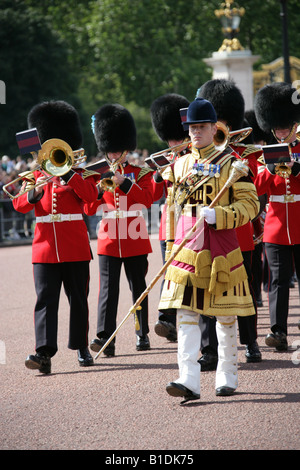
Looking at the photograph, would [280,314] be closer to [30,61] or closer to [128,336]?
[128,336]

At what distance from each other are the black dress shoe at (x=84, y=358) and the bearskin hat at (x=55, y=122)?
147cm

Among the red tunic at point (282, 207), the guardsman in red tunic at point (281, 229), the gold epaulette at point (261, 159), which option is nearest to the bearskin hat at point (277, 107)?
the guardsman in red tunic at point (281, 229)

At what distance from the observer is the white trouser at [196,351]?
5.03 metres

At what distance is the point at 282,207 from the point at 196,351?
6.44ft

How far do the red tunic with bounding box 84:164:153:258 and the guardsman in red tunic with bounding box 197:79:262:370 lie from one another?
28.5 inches

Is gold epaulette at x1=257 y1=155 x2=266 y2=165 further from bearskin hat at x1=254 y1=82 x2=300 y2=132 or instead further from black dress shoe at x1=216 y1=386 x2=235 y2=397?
black dress shoe at x1=216 y1=386 x2=235 y2=397

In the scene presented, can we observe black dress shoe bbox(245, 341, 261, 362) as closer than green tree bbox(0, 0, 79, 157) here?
Yes

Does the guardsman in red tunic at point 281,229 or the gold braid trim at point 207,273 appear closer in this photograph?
the gold braid trim at point 207,273

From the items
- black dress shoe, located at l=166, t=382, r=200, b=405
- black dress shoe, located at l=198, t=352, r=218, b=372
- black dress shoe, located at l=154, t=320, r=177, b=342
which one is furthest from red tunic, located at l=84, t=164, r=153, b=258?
black dress shoe, located at l=166, t=382, r=200, b=405

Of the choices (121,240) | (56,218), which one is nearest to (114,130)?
(121,240)

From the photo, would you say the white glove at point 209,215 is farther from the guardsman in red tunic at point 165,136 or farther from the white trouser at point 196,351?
the guardsman in red tunic at point 165,136

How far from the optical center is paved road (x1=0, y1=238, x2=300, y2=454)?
439 centimetres

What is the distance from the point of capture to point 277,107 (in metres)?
7.09

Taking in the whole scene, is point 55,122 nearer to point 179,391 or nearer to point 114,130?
point 114,130
